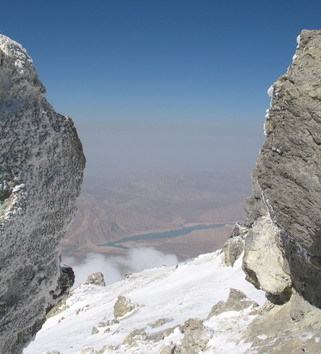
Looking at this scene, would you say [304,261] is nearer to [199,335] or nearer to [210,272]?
[199,335]

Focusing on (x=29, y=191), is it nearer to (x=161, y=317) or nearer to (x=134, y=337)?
(x=134, y=337)

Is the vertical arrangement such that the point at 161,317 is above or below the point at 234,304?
below

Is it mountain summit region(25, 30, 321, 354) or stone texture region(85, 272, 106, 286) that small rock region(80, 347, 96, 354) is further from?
stone texture region(85, 272, 106, 286)

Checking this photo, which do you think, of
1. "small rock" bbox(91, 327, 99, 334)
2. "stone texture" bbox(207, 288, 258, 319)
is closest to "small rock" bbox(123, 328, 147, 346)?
"stone texture" bbox(207, 288, 258, 319)

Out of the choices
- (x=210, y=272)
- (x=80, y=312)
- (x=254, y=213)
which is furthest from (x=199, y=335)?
(x=80, y=312)

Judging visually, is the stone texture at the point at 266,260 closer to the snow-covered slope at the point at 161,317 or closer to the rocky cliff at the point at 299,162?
→ the rocky cliff at the point at 299,162

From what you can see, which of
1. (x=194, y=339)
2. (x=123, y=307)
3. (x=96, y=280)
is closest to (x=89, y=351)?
(x=194, y=339)
